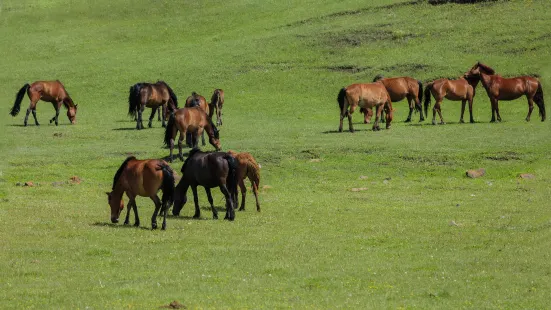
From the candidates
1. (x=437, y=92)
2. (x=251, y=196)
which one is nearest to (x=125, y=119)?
(x=437, y=92)

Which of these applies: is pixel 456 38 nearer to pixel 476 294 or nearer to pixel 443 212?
pixel 443 212

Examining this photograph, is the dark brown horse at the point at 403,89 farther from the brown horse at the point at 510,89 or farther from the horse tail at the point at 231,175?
the horse tail at the point at 231,175

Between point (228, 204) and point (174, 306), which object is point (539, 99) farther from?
point (174, 306)

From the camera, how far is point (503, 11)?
60.4 m

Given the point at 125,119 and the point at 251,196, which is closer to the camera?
the point at 251,196

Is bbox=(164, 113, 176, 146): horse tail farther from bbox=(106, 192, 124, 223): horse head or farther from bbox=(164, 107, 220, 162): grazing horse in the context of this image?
bbox=(106, 192, 124, 223): horse head

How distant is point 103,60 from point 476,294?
48853mm

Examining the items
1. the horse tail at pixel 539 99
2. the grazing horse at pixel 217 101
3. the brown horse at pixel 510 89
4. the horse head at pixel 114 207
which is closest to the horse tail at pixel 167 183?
the horse head at pixel 114 207

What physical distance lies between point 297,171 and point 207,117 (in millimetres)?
3308

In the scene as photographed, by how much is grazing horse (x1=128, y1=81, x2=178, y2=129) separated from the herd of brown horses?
23.5ft

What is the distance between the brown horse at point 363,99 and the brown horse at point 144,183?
673 inches

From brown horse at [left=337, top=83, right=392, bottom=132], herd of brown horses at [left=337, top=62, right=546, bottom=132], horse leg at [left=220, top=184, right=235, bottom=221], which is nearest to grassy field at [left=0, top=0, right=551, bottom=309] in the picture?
horse leg at [left=220, top=184, right=235, bottom=221]

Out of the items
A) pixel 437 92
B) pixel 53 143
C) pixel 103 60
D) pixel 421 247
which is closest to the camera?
pixel 421 247

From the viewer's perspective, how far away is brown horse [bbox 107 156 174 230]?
1931cm
